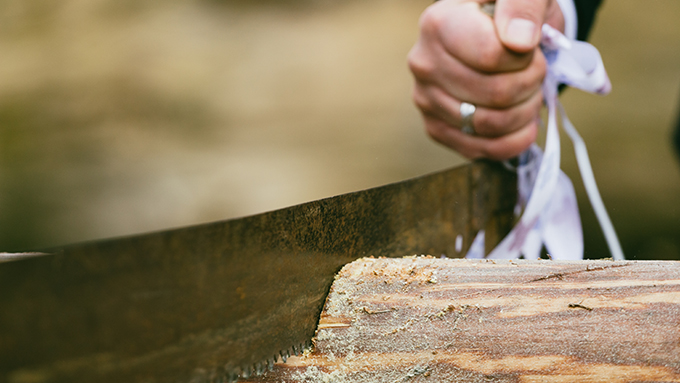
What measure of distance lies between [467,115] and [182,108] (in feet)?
9.61

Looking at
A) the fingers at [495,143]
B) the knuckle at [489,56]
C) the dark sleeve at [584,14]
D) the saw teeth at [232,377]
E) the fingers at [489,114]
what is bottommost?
the saw teeth at [232,377]

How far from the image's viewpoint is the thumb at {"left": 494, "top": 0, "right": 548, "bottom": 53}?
768 mm

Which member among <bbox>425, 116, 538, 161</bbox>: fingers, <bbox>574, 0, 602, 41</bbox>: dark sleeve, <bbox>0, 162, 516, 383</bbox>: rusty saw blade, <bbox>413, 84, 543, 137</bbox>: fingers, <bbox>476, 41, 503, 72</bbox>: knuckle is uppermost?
<bbox>574, 0, 602, 41</bbox>: dark sleeve

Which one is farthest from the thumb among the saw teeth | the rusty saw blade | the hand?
the saw teeth

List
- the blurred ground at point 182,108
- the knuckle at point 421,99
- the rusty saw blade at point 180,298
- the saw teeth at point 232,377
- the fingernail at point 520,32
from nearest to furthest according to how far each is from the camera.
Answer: the rusty saw blade at point 180,298
the saw teeth at point 232,377
the fingernail at point 520,32
the knuckle at point 421,99
the blurred ground at point 182,108

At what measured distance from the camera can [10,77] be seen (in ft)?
12.3

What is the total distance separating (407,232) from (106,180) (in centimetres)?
341

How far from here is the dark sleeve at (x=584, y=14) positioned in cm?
99

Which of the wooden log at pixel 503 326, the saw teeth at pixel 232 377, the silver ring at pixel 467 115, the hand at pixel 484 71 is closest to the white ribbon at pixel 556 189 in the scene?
the hand at pixel 484 71

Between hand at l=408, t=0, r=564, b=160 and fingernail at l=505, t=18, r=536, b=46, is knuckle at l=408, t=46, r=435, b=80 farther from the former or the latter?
fingernail at l=505, t=18, r=536, b=46

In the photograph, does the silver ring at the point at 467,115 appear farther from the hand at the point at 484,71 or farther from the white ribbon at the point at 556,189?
the white ribbon at the point at 556,189

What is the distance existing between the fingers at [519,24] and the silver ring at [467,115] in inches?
6.2

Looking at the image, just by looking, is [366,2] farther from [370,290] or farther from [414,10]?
[370,290]

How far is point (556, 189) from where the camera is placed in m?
0.87
